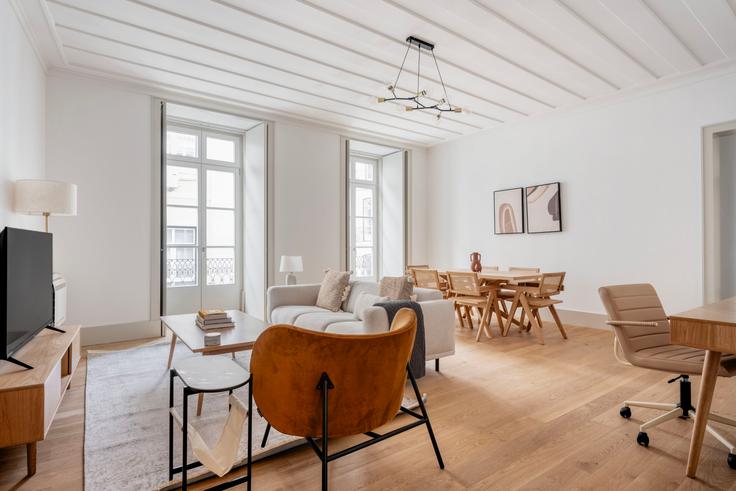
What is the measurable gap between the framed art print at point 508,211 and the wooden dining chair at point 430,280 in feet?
5.39

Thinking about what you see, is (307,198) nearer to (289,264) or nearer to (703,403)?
(289,264)

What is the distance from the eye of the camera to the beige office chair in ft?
7.29

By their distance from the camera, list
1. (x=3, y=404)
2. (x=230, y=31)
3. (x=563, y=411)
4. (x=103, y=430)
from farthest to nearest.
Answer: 1. (x=230, y=31)
2. (x=563, y=411)
3. (x=103, y=430)
4. (x=3, y=404)

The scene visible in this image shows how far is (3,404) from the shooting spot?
1.82m

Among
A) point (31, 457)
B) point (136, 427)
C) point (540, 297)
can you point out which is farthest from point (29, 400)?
point (540, 297)

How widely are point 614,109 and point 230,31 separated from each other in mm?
4740

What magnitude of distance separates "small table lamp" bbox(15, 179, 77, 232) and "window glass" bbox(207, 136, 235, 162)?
279 cm

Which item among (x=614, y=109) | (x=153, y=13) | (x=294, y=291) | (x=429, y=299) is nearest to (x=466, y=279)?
(x=429, y=299)

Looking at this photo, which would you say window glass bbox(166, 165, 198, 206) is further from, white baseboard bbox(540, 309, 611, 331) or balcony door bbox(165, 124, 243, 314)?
white baseboard bbox(540, 309, 611, 331)

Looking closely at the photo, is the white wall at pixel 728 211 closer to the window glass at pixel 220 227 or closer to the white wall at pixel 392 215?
the white wall at pixel 392 215

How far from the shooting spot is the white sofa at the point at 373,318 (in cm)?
295

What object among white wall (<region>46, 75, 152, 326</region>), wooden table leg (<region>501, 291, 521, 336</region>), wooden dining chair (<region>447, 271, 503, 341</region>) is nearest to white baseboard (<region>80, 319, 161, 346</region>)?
white wall (<region>46, 75, 152, 326</region>)

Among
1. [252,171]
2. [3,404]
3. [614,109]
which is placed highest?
[614,109]

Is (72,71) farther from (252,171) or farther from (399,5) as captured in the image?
(399,5)
